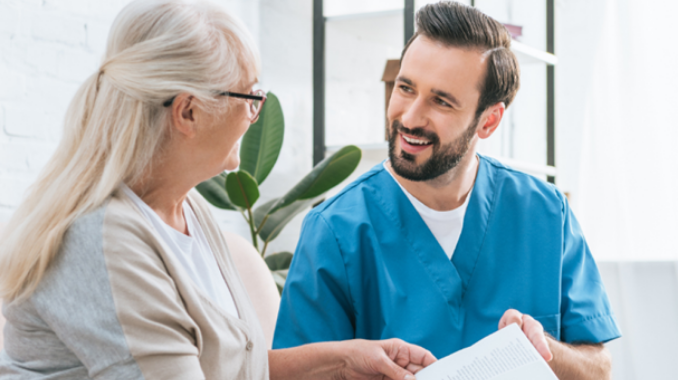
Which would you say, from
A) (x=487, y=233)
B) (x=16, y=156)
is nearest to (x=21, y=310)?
(x=487, y=233)

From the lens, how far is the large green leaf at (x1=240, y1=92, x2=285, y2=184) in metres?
2.07

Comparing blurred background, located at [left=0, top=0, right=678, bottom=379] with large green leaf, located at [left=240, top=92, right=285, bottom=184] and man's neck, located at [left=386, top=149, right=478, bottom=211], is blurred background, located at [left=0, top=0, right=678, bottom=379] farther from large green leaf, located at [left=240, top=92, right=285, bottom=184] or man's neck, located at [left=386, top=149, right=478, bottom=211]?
man's neck, located at [left=386, top=149, right=478, bottom=211]

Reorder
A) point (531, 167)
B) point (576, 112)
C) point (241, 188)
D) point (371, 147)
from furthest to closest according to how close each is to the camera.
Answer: point (576, 112) < point (531, 167) < point (371, 147) < point (241, 188)

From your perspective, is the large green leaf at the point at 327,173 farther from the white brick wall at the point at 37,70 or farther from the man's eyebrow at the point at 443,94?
the man's eyebrow at the point at 443,94

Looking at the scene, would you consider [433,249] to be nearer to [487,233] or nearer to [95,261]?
[487,233]

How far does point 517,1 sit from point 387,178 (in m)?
1.75

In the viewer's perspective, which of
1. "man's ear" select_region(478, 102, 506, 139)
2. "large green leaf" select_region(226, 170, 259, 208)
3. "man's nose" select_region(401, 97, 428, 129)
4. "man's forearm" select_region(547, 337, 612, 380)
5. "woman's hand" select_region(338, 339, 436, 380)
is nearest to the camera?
"woman's hand" select_region(338, 339, 436, 380)

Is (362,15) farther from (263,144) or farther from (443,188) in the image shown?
(443,188)

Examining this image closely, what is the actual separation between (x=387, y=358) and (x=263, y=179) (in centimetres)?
120

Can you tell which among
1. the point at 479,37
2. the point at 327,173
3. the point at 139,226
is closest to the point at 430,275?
the point at 479,37

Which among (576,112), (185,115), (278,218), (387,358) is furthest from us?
(576,112)

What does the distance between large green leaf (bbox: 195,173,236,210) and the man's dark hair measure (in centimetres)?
98

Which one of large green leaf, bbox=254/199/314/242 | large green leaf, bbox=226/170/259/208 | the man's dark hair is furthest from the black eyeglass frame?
large green leaf, bbox=254/199/314/242

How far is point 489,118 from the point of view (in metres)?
1.34
